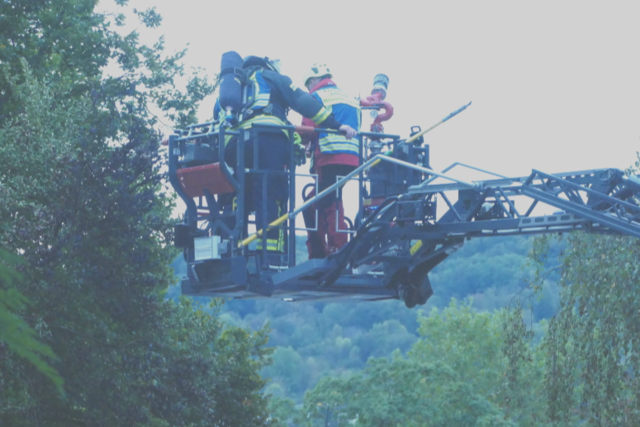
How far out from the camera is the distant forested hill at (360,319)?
11525 centimetres

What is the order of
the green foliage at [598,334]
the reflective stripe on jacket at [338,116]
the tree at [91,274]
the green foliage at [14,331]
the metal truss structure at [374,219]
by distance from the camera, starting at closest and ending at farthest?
the green foliage at [14,331] < the metal truss structure at [374,219] < the reflective stripe on jacket at [338,116] < the tree at [91,274] < the green foliage at [598,334]

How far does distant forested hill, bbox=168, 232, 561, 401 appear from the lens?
11525 centimetres

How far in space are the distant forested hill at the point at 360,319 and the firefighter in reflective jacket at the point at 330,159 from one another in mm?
101087

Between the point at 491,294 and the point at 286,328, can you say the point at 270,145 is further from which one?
the point at 286,328

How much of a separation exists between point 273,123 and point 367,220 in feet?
4.31

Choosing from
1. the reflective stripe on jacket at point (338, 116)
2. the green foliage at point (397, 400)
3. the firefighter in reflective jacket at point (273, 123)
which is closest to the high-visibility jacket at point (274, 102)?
the firefighter in reflective jacket at point (273, 123)

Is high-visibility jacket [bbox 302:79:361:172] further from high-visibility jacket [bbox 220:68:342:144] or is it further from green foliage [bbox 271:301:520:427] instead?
green foliage [bbox 271:301:520:427]

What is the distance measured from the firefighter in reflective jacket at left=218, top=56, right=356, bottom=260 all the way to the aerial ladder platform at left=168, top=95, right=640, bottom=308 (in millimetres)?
109

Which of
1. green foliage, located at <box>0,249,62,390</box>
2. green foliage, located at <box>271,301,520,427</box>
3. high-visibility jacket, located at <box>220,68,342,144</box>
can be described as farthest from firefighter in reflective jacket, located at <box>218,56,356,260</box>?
green foliage, located at <box>271,301,520,427</box>

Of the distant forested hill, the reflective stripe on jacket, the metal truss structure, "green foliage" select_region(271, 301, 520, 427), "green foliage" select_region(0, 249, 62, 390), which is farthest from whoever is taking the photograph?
the distant forested hill

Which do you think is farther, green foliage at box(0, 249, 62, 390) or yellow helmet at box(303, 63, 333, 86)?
yellow helmet at box(303, 63, 333, 86)

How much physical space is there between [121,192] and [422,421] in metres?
25.1

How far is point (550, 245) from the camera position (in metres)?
16.2

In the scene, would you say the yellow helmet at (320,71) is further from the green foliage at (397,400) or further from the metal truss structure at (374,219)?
the green foliage at (397,400)
